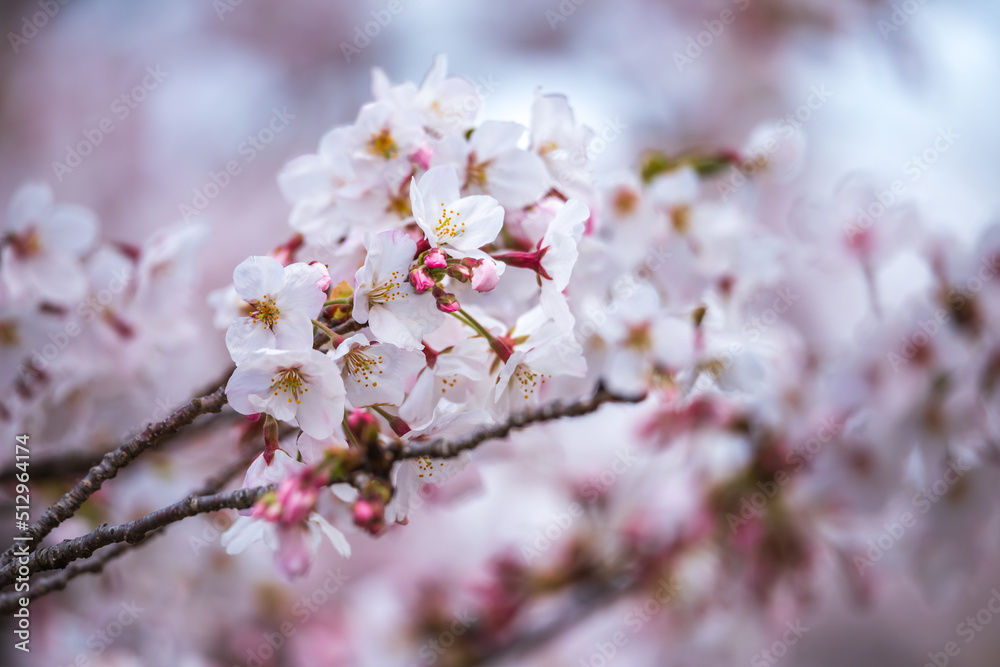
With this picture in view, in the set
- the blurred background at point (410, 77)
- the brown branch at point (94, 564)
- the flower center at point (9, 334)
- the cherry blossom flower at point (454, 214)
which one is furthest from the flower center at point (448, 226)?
the blurred background at point (410, 77)

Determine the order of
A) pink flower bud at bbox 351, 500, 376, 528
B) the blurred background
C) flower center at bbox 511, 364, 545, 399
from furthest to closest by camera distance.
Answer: the blurred background → flower center at bbox 511, 364, 545, 399 → pink flower bud at bbox 351, 500, 376, 528

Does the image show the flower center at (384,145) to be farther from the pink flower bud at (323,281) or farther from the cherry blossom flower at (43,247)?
the cherry blossom flower at (43,247)

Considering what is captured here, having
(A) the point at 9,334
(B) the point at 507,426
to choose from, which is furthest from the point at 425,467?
(A) the point at 9,334

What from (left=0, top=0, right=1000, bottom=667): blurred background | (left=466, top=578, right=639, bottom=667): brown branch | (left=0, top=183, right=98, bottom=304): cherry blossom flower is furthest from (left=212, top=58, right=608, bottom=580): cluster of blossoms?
(left=0, top=0, right=1000, bottom=667): blurred background

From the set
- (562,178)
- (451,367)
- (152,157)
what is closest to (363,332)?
(451,367)

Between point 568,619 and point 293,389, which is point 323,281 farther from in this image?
point 568,619

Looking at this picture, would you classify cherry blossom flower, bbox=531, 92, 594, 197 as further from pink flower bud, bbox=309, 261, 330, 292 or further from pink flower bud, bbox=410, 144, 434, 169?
pink flower bud, bbox=309, 261, 330, 292
